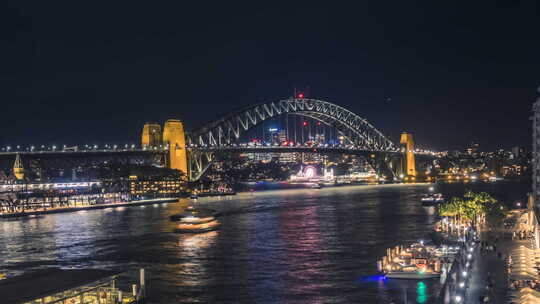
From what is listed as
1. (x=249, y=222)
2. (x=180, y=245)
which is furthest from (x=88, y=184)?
(x=180, y=245)

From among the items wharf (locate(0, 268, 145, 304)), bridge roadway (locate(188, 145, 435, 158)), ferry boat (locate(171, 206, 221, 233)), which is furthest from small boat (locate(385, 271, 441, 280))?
bridge roadway (locate(188, 145, 435, 158))

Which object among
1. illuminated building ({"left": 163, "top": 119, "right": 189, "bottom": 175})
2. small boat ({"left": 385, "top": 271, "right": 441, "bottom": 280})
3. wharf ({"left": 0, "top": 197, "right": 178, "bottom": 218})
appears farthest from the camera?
illuminated building ({"left": 163, "top": 119, "right": 189, "bottom": 175})

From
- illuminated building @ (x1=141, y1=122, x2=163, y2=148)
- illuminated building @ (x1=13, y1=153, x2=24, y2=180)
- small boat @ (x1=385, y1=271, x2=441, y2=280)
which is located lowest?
small boat @ (x1=385, y1=271, x2=441, y2=280)

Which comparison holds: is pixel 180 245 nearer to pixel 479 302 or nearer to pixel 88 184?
pixel 479 302

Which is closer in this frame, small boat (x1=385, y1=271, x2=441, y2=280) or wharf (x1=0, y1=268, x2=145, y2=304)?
wharf (x1=0, y1=268, x2=145, y2=304)

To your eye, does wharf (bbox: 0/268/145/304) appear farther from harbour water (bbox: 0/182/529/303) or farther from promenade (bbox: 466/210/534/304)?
promenade (bbox: 466/210/534/304)

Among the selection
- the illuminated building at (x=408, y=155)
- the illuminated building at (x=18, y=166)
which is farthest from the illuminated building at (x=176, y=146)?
the illuminated building at (x=408, y=155)
